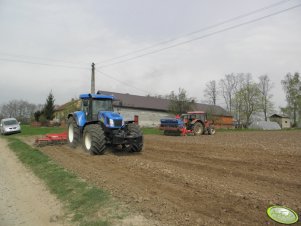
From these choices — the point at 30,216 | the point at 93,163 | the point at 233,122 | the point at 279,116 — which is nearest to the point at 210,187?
the point at 30,216

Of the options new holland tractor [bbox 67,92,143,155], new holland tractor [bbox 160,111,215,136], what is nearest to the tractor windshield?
new holland tractor [bbox 67,92,143,155]

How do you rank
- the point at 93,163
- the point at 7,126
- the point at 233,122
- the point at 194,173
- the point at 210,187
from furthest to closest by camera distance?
the point at 233,122 → the point at 7,126 → the point at 93,163 → the point at 194,173 → the point at 210,187

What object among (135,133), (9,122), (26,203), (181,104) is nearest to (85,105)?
(135,133)

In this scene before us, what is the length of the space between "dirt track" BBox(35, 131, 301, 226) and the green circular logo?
114mm

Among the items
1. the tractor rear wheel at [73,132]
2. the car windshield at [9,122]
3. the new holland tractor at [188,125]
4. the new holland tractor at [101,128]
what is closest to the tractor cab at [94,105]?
the new holland tractor at [101,128]

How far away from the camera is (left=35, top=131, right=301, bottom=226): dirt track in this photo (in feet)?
17.7

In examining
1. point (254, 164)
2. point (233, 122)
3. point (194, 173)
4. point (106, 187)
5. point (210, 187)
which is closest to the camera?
point (210, 187)

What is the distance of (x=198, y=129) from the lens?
26922mm

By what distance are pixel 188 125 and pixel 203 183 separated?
1944 cm

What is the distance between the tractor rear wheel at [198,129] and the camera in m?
26.5

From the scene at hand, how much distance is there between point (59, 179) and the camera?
873 cm

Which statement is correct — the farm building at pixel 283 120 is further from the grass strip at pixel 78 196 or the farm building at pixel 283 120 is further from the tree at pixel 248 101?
the grass strip at pixel 78 196

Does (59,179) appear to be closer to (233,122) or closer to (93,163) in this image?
(93,163)

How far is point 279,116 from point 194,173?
257 ft
